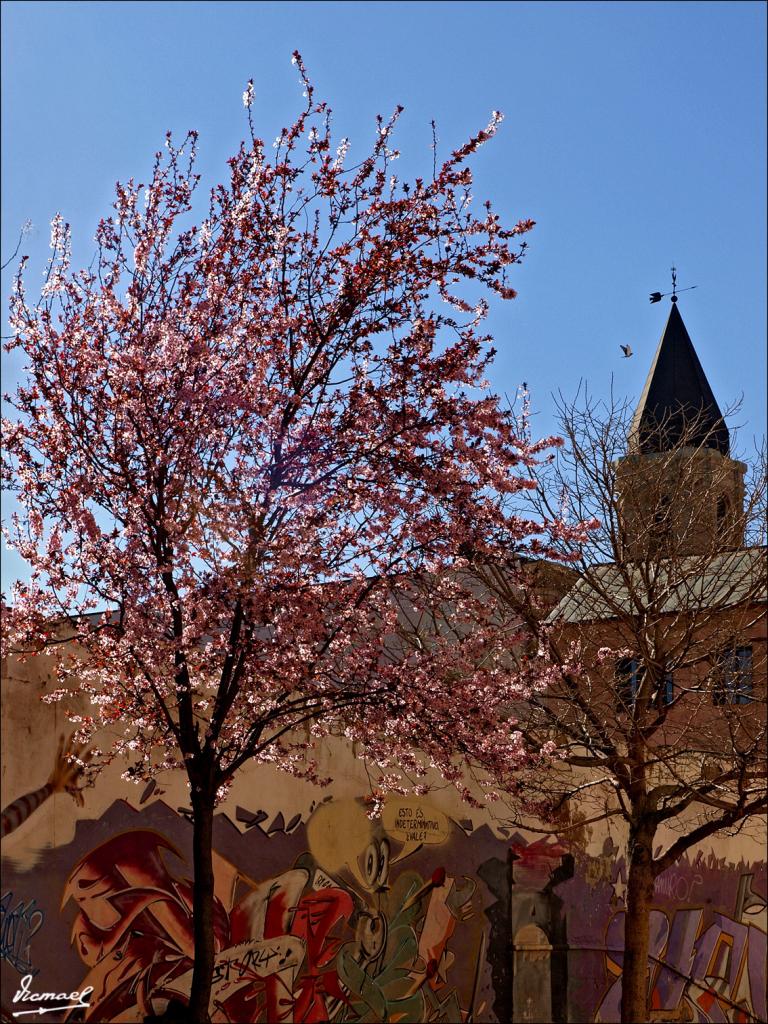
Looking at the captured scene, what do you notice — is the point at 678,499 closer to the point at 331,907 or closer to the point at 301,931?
the point at 331,907

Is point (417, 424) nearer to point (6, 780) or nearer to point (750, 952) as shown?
point (6, 780)

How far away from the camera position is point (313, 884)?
41.2 feet

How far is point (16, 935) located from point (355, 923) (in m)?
4.01

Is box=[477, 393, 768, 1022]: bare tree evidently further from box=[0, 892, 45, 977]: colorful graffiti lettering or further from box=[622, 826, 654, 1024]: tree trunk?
box=[0, 892, 45, 977]: colorful graffiti lettering

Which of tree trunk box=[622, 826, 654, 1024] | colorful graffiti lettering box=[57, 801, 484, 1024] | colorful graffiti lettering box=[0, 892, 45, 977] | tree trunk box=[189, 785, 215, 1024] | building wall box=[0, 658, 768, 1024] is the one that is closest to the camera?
tree trunk box=[189, 785, 215, 1024]

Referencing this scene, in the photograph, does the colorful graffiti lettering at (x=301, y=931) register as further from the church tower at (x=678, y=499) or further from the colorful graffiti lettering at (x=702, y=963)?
the church tower at (x=678, y=499)

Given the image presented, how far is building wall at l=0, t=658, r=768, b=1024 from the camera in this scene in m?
10.5

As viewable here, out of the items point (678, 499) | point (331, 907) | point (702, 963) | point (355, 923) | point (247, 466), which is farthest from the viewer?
point (702, 963)

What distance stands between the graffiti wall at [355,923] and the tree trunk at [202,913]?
9.48 feet

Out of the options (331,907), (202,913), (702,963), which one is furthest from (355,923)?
(702,963)

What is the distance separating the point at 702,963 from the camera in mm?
17906

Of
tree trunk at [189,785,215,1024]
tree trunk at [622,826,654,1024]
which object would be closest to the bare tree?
tree trunk at [622,826,654,1024]

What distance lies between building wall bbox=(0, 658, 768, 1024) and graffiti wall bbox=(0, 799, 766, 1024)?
19 millimetres

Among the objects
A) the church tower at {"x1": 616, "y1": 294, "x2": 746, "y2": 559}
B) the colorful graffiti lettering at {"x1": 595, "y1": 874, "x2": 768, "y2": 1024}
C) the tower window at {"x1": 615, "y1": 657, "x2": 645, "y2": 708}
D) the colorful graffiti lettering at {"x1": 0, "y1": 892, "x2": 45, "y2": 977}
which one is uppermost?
the church tower at {"x1": 616, "y1": 294, "x2": 746, "y2": 559}
